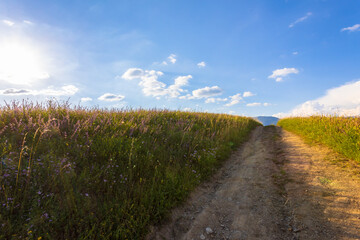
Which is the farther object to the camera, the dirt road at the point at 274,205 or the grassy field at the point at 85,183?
the dirt road at the point at 274,205

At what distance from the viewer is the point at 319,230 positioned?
10.8 ft

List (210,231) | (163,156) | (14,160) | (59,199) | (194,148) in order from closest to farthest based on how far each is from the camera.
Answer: (59,199) < (210,231) < (14,160) < (163,156) < (194,148)

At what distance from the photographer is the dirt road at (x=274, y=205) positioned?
132 inches

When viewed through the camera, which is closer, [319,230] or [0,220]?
[0,220]

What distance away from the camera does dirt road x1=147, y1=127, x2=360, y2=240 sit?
3.35 m

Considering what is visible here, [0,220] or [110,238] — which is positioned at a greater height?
[0,220]

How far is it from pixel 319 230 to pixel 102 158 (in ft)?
15.8

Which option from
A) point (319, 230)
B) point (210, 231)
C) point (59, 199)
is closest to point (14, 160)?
point (59, 199)

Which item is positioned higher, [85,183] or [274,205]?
[85,183]

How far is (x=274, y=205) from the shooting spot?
420 cm

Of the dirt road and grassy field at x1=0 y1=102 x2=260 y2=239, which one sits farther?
the dirt road

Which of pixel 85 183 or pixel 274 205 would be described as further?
pixel 274 205

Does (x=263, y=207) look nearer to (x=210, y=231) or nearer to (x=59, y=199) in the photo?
(x=210, y=231)

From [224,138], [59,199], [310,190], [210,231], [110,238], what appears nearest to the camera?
[110,238]
